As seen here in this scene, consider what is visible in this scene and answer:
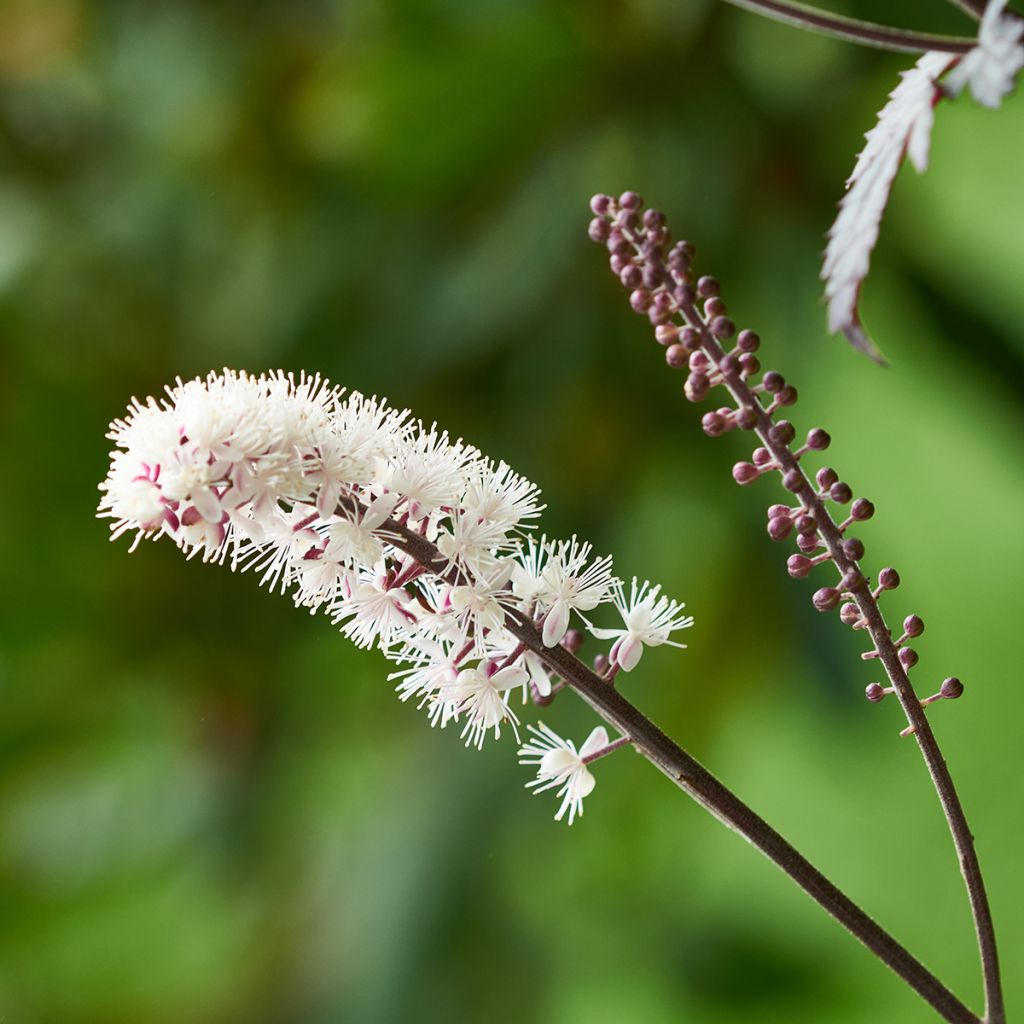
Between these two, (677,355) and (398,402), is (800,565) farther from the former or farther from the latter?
(398,402)

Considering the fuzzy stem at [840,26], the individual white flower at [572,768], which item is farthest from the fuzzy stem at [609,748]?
the fuzzy stem at [840,26]

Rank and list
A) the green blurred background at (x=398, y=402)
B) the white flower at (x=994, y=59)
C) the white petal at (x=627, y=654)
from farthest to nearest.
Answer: the green blurred background at (x=398, y=402) < the white petal at (x=627, y=654) < the white flower at (x=994, y=59)

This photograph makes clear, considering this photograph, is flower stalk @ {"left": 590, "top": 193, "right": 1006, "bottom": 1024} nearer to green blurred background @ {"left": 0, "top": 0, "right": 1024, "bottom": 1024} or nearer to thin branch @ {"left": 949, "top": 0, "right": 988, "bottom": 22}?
thin branch @ {"left": 949, "top": 0, "right": 988, "bottom": 22}

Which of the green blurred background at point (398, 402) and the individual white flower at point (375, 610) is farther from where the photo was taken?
the green blurred background at point (398, 402)

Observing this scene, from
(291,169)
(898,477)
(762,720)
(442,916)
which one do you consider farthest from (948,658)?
(291,169)

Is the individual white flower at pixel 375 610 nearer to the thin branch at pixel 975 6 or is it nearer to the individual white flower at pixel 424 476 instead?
the individual white flower at pixel 424 476

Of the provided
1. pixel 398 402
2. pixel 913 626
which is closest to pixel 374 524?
pixel 913 626

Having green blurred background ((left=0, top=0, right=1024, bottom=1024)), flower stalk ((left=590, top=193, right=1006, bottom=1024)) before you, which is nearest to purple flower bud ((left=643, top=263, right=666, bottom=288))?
flower stalk ((left=590, top=193, right=1006, bottom=1024))
